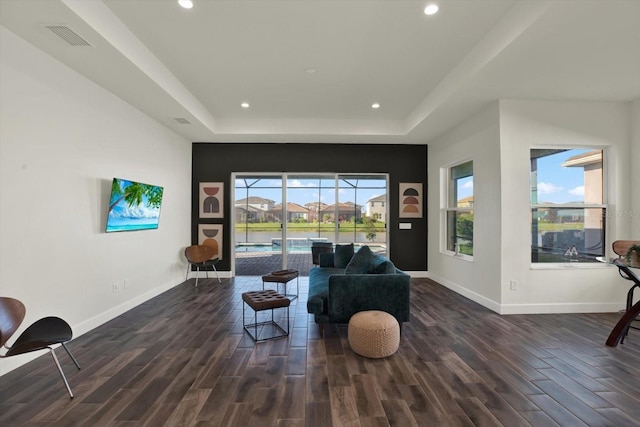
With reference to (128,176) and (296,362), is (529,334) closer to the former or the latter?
(296,362)

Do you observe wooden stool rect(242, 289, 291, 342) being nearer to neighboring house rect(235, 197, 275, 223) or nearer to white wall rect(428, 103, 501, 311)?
white wall rect(428, 103, 501, 311)

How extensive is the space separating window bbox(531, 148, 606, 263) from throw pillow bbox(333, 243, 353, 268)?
9.11ft

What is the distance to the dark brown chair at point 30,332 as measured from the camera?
2.16 meters

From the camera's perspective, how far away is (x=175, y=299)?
16.1ft

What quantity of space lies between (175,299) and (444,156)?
5.67 meters

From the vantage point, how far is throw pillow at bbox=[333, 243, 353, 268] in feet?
17.1

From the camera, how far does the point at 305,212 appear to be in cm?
686

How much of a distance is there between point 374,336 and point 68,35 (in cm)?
401

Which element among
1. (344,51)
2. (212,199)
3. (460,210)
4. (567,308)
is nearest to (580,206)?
(567,308)

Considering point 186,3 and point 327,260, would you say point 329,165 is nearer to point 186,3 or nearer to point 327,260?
point 327,260

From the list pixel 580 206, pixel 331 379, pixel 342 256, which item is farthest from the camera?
pixel 342 256

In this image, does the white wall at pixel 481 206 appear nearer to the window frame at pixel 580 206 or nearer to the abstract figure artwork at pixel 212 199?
the window frame at pixel 580 206

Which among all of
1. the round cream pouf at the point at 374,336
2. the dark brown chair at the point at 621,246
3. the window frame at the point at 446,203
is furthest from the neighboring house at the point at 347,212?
the dark brown chair at the point at 621,246

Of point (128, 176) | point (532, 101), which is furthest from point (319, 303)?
point (532, 101)
